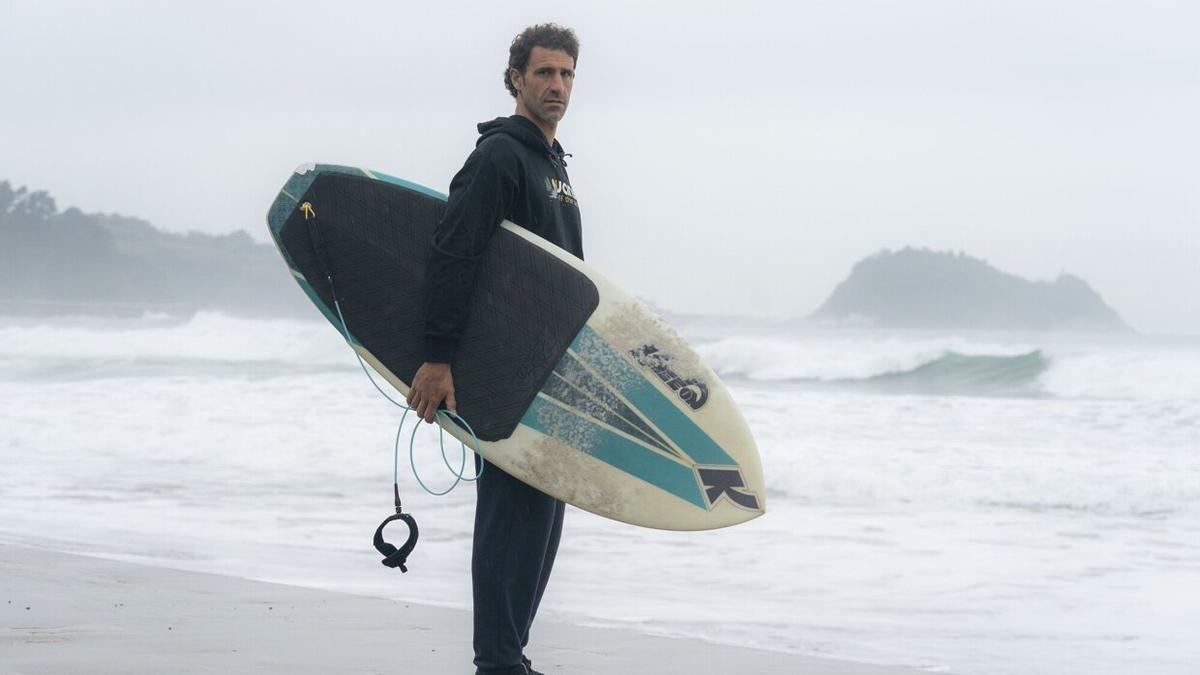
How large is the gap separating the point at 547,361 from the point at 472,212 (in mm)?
386

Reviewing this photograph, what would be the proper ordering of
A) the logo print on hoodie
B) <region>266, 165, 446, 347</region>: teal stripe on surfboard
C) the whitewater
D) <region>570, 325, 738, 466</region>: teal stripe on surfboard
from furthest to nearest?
the whitewater
<region>266, 165, 446, 347</region>: teal stripe on surfboard
<region>570, 325, 738, 466</region>: teal stripe on surfboard
the logo print on hoodie

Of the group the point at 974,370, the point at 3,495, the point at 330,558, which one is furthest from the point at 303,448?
the point at 974,370

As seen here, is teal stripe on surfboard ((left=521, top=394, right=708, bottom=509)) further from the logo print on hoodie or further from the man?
the logo print on hoodie

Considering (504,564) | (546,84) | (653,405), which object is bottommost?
(504,564)

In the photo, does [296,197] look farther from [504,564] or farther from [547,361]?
[504,564]

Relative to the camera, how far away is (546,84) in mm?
2297

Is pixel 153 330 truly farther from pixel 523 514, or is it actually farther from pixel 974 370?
pixel 523 514

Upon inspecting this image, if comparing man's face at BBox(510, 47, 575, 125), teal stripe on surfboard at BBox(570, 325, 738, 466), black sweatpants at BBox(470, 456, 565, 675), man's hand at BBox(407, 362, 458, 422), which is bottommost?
black sweatpants at BBox(470, 456, 565, 675)

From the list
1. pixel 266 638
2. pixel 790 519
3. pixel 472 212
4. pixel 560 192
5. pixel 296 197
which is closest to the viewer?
pixel 472 212

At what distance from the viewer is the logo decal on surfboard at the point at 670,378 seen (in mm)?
2566

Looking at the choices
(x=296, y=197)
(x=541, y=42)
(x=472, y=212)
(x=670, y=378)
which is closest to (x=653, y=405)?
(x=670, y=378)

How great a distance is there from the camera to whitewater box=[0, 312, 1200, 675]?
3838mm

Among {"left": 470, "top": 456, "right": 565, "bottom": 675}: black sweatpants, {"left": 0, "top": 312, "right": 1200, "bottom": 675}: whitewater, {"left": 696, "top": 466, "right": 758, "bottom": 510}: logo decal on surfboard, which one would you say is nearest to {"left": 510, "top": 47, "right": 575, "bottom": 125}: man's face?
{"left": 470, "top": 456, "right": 565, "bottom": 675}: black sweatpants

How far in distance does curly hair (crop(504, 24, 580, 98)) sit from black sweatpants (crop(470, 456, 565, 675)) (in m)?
0.74
